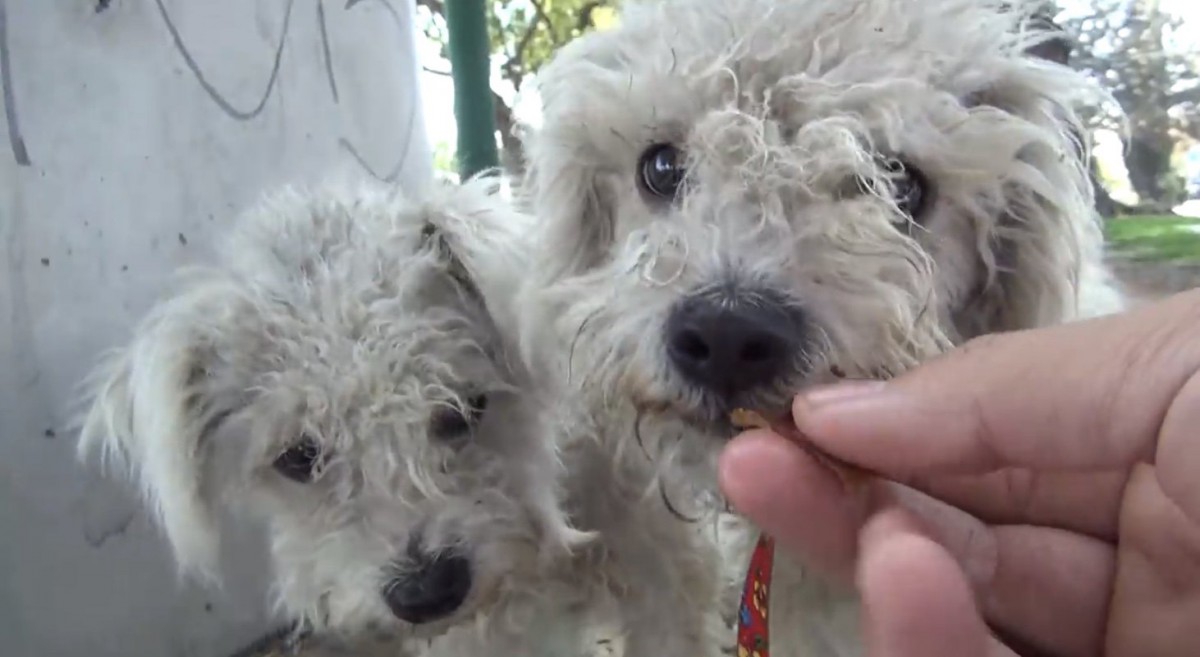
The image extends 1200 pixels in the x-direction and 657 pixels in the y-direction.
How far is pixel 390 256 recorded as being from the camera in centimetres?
103

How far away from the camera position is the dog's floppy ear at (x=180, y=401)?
1025 millimetres

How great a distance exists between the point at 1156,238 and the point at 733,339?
26.8 inches

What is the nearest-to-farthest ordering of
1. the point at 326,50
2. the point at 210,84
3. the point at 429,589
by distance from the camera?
the point at 429,589, the point at 210,84, the point at 326,50

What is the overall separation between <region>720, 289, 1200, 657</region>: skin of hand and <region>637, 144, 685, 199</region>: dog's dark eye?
0.99 ft

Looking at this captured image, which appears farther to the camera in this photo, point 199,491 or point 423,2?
point 423,2

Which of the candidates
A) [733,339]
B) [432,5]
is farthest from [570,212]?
[432,5]

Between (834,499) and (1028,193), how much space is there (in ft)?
1.31

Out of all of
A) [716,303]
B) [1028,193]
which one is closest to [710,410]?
[716,303]

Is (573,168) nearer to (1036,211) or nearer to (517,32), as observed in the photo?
(1036,211)

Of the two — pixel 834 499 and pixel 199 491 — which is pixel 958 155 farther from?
pixel 199 491

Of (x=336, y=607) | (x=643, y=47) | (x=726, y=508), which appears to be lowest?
(x=336, y=607)

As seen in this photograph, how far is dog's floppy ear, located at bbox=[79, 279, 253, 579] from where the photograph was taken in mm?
1025

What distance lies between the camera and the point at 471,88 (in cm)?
170

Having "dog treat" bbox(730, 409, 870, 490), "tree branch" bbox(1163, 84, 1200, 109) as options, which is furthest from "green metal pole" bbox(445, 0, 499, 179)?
"dog treat" bbox(730, 409, 870, 490)
